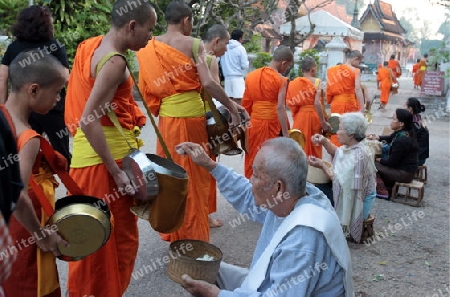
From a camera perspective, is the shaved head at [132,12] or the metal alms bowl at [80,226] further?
the shaved head at [132,12]

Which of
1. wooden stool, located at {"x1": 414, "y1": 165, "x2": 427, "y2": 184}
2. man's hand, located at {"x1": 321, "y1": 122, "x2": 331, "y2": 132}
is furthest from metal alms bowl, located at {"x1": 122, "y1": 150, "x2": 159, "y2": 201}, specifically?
wooden stool, located at {"x1": 414, "y1": 165, "x2": 427, "y2": 184}

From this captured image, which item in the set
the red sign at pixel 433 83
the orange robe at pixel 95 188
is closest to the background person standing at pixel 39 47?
the orange robe at pixel 95 188

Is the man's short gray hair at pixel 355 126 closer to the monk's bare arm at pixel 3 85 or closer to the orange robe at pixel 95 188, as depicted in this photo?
the orange robe at pixel 95 188

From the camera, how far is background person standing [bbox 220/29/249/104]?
8914 millimetres

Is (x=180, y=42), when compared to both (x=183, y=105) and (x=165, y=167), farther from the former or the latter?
(x=165, y=167)

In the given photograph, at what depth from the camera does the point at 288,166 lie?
2.02 m

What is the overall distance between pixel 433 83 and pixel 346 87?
11.7 metres

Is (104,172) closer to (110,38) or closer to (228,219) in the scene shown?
(110,38)

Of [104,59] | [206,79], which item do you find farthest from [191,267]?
[206,79]

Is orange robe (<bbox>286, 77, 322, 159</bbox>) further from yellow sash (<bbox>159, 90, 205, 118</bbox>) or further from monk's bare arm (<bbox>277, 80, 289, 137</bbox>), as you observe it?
yellow sash (<bbox>159, 90, 205, 118</bbox>)

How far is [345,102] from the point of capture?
7281 mm

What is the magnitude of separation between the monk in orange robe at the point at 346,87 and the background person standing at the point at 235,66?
2135 millimetres

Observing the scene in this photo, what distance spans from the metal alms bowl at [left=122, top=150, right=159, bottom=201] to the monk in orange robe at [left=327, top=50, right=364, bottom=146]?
493 cm

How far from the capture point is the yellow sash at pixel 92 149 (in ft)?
8.95
